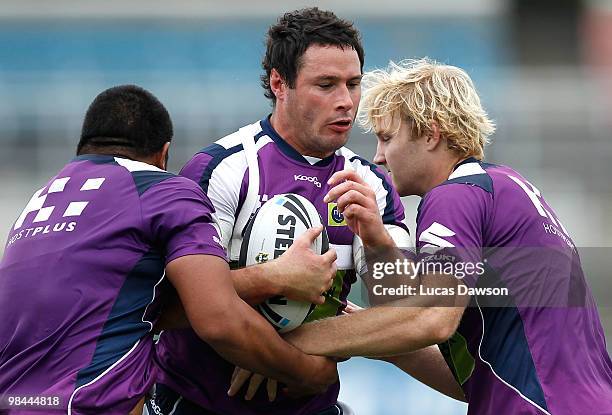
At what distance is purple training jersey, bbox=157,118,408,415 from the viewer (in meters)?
4.47

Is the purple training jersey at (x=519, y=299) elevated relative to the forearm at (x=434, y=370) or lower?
elevated

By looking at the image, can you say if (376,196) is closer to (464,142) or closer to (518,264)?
(464,142)

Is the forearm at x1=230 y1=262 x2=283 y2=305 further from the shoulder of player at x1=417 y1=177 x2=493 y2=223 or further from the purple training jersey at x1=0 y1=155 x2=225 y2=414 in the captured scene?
the shoulder of player at x1=417 y1=177 x2=493 y2=223

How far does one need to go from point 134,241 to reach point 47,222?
386mm

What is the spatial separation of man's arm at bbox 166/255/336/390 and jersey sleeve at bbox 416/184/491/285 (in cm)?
71

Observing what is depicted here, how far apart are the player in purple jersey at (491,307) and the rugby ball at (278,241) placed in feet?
0.40

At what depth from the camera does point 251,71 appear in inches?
652

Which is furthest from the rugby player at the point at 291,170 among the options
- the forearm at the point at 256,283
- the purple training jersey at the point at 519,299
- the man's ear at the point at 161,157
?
the purple training jersey at the point at 519,299

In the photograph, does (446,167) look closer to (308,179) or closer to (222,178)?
(308,179)

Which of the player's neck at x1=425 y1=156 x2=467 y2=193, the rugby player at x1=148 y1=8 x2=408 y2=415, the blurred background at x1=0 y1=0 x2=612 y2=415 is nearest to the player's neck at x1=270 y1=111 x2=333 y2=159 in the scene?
the rugby player at x1=148 y1=8 x2=408 y2=415

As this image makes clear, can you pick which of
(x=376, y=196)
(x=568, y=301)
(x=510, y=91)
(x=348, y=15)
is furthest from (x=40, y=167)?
(x=568, y=301)

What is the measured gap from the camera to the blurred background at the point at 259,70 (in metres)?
14.6

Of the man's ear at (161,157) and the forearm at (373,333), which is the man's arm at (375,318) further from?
the man's ear at (161,157)

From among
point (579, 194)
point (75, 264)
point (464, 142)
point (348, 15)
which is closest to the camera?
point (75, 264)
